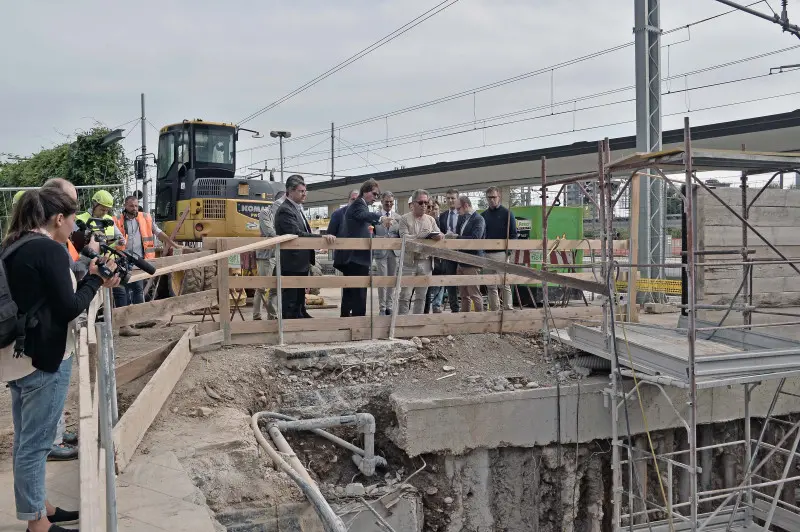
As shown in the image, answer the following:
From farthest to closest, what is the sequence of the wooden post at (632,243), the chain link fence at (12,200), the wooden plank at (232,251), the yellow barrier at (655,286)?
the yellow barrier at (655,286) < the chain link fence at (12,200) < the wooden post at (632,243) < the wooden plank at (232,251)

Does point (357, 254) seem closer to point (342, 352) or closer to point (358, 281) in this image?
point (358, 281)

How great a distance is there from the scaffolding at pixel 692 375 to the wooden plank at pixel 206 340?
3.83 meters

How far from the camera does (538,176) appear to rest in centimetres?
2306

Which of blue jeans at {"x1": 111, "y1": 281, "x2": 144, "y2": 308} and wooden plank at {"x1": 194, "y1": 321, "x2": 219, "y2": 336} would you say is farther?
blue jeans at {"x1": 111, "y1": 281, "x2": 144, "y2": 308}

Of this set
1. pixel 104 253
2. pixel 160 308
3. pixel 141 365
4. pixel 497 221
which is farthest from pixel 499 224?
pixel 104 253

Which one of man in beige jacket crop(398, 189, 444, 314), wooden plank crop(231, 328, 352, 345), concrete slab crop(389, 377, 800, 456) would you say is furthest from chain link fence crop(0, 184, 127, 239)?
concrete slab crop(389, 377, 800, 456)

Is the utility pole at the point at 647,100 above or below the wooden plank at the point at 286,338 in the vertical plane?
above

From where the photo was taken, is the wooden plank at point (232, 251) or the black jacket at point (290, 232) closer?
the wooden plank at point (232, 251)

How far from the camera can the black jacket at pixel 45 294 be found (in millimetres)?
3289

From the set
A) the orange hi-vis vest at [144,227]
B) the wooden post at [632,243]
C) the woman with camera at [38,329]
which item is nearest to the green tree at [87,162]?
the orange hi-vis vest at [144,227]

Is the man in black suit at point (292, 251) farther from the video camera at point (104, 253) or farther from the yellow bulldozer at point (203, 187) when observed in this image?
the yellow bulldozer at point (203, 187)

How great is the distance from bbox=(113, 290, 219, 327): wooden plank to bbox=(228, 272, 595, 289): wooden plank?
0.96ft

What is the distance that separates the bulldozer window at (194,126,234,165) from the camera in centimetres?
1545

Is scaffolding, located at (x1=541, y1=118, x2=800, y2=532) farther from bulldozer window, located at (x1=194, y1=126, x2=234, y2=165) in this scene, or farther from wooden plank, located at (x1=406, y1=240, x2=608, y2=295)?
bulldozer window, located at (x1=194, y1=126, x2=234, y2=165)
